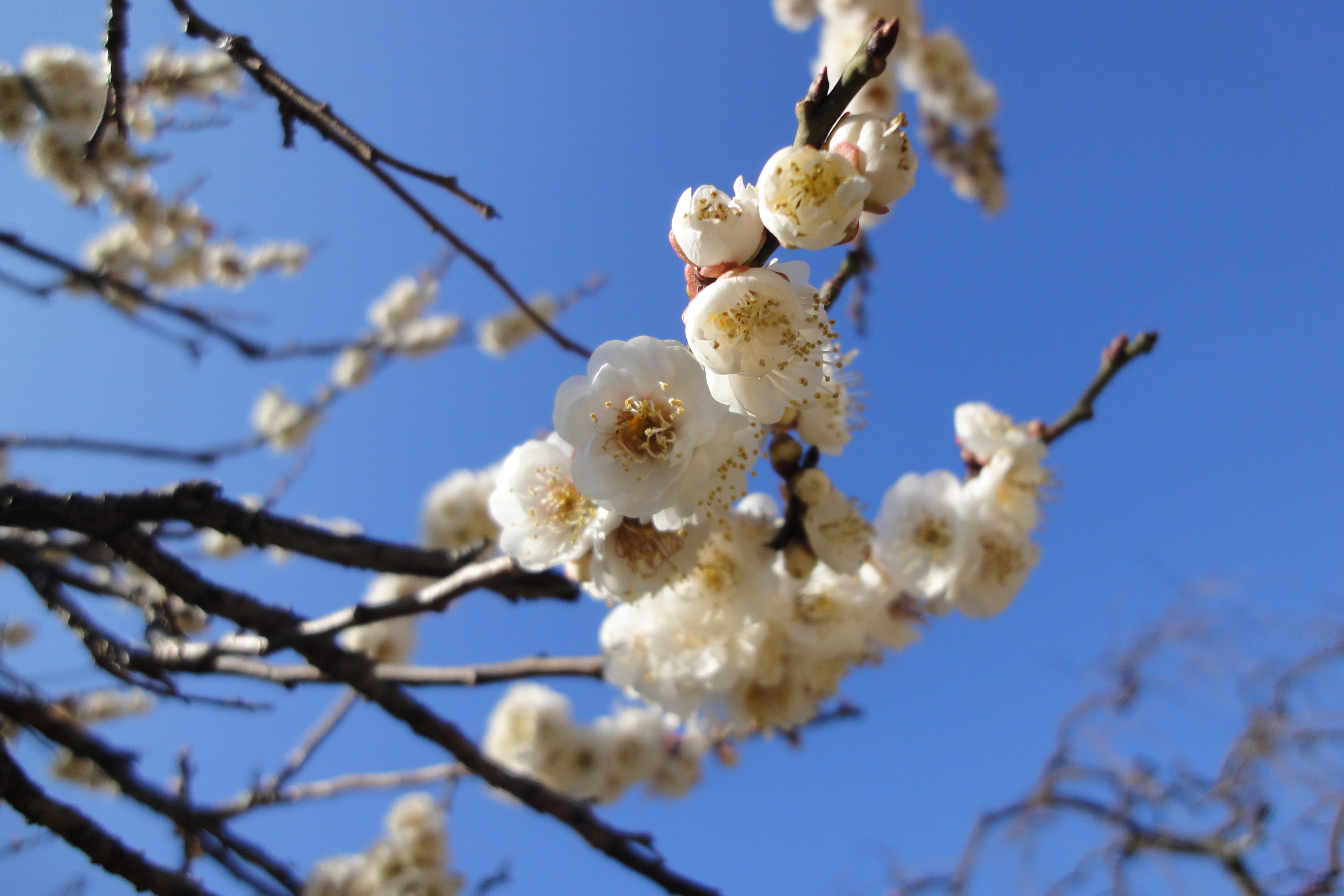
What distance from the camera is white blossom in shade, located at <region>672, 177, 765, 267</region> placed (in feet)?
2.89

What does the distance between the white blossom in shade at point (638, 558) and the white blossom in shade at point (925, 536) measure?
61cm

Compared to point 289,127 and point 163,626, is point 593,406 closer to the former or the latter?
Result: point 289,127

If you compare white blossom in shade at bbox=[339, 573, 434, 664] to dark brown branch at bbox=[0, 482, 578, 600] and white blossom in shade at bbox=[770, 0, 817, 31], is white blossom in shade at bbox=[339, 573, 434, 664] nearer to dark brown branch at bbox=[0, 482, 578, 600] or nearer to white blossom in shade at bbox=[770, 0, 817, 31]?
dark brown branch at bbox=[0, 482, 578, 600]

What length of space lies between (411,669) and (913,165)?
1622 millimetres

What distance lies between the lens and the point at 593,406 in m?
1.03

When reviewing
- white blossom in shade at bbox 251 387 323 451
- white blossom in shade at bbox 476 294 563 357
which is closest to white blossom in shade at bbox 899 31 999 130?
white blossom in shade at bbox 476 294 563 357

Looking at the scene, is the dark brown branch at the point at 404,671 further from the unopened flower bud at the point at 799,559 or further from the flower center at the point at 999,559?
the flower center at the point at 999,559

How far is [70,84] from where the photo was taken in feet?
13.4

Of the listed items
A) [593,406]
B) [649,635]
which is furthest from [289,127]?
[649,635]

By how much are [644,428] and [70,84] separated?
509cm

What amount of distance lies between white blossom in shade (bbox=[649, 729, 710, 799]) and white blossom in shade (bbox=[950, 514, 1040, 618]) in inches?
116

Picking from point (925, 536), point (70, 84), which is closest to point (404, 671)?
point (925, 536)

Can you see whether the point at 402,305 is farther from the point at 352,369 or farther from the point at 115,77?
the point at 115,77

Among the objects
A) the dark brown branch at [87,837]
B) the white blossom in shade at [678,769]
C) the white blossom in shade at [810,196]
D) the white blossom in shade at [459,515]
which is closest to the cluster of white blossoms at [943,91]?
the white blossom in shade at [459,515]
